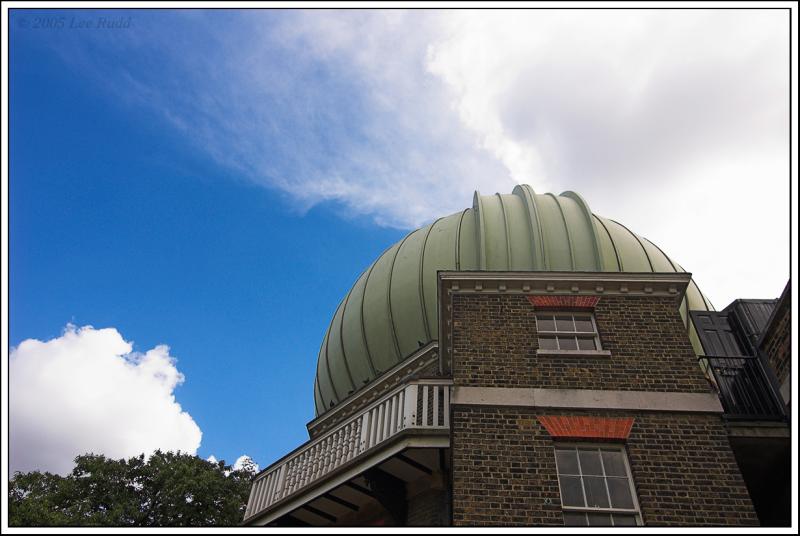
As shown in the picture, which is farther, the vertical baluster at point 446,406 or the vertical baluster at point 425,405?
the vertical baluster at point 425,405

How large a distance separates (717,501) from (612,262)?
7443 millimetres

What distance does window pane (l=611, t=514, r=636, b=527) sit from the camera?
8883 millimetres

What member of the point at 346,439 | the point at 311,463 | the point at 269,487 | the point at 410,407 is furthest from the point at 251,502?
the point at 410,407

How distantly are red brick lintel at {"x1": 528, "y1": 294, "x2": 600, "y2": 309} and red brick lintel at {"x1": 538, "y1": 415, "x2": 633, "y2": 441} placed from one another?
8.00 ft

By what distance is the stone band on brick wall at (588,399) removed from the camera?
1019 cm

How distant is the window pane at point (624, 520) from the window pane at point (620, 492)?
0.45ft

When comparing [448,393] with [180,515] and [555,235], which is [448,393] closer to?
[555,235]

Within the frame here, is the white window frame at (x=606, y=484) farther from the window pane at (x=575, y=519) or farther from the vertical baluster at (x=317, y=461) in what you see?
the vertical baluster at (x=317, y=461)

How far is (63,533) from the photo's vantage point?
7270 millimetres

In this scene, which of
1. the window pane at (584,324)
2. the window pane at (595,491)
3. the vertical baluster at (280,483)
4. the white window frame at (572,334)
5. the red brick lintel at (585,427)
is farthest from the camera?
the vertical baluster at (280,483)

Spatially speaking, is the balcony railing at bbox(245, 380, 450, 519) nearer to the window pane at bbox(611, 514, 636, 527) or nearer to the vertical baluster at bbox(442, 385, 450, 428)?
the vertical baluster at bbox(442, 385, 450, 428)

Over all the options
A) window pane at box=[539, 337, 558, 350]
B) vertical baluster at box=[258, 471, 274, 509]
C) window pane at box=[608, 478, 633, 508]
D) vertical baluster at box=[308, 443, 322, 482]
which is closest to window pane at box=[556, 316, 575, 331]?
window pane at box=[539, 337, 558, 350]

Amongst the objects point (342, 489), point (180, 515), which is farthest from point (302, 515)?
point (180, 515)

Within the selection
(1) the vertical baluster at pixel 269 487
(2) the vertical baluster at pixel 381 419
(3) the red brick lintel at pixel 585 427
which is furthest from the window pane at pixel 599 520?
(1) the vertical baluster at pixel 269 487
